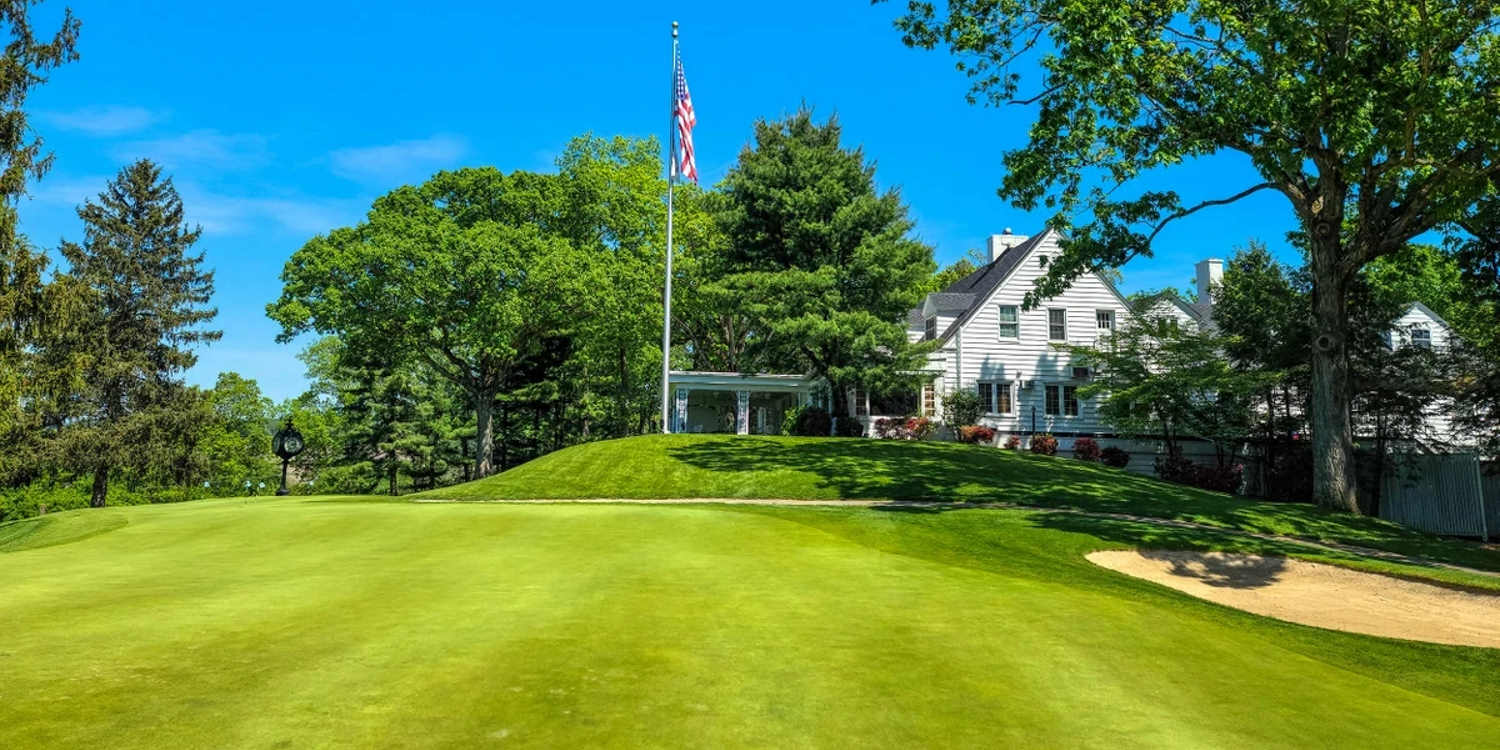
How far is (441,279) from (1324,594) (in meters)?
34.9

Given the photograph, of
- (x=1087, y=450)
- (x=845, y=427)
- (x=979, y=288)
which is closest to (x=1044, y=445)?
(x=1087, y=450)

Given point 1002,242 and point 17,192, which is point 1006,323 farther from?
point 17,192

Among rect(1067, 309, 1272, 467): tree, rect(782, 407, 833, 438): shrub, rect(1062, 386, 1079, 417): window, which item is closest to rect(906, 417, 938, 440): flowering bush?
rect(782, 407, 833, 438): shrub

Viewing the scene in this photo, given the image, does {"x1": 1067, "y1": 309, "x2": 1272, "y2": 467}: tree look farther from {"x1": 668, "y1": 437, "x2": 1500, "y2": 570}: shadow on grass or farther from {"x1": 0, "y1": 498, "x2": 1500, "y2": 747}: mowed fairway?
{"x1": 0, "y1": 498, "x2": 1500, "y2": 747}: mowed fairway

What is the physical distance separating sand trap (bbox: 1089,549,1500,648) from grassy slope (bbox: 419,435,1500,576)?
122cm

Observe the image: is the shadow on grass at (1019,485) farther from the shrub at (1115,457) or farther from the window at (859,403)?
the window at (859,403)

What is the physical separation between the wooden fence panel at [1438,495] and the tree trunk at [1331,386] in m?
11.8

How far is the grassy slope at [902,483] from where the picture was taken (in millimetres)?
18156

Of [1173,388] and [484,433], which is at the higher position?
[1173,388]

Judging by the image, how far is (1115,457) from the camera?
33719 millimetres

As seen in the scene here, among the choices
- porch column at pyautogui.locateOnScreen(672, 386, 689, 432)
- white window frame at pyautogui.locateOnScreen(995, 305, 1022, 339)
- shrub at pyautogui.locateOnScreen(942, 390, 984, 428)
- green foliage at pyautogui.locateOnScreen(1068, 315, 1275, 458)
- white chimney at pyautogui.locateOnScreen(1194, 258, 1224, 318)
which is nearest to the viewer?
green foliage at pyautogui.locateOnScreen(1068, 315, 1275, 458)

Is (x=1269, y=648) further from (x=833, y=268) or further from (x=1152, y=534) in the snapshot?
(x=833, y=268)

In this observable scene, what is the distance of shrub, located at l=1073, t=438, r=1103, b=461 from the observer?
33625 millimetres

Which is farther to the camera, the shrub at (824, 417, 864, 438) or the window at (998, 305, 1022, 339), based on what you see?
the window at (998, 305, 1022, 339)
